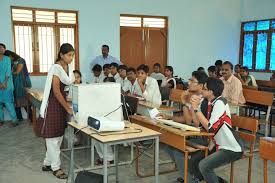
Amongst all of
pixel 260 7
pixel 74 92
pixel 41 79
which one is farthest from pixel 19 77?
pixel 260 7

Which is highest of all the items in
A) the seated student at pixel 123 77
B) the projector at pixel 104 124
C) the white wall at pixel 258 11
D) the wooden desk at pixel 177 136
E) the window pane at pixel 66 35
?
the white wall at pixel 258 11

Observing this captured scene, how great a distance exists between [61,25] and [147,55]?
210cm

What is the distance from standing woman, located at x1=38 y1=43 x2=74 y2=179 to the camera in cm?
315

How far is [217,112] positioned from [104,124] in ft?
3.02

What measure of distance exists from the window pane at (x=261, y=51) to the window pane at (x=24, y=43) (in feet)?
18.0

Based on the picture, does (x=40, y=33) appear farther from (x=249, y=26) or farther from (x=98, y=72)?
(x=249, y=26)

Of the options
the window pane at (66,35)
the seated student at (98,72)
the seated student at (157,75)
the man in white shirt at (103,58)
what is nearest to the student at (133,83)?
the seated student at (98,72)

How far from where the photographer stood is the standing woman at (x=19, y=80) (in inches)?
229

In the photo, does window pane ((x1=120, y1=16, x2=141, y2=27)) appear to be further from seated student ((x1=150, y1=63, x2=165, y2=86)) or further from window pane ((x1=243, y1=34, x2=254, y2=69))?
window pane ((x1=243, y1=34, x2=254, y2=69))

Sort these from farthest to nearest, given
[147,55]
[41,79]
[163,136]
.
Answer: [147,55] → [41,79] → [163,136]

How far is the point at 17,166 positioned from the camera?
3.75m

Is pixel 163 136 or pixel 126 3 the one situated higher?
pixel 126 3

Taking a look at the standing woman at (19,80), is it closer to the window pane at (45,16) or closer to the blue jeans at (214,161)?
the window pane at (45,16)

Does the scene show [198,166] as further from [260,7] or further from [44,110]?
[260,7]
